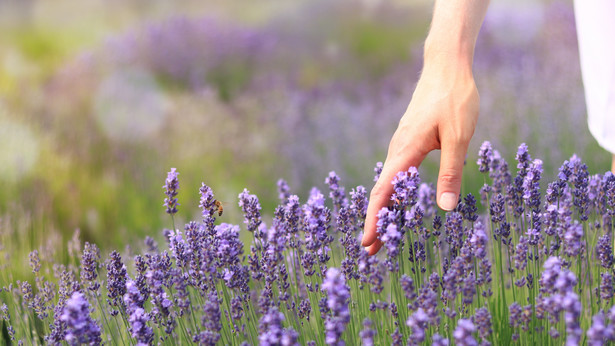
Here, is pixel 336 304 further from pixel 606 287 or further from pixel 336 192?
pixel 336 192

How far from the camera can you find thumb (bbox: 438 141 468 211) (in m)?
2.08

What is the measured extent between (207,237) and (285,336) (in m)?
0.77

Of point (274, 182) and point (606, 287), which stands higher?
point (274, 182)

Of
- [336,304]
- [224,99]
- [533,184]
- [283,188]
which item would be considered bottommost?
[336,304]

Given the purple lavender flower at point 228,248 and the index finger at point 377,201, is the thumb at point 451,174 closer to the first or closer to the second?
the index finger at point 377,201

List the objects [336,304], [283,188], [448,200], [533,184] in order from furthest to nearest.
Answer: [283,188] < [448,200] < [533,184] < [336,304]

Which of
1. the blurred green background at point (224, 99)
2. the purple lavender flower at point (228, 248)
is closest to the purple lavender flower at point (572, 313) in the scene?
the purple lavender flower at point (228, 248)

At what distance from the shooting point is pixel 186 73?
278 inches

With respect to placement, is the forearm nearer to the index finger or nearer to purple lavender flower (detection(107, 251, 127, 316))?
the index finger

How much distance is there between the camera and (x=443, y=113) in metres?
2.11

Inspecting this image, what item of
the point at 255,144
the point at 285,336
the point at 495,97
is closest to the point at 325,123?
the point at 255,144

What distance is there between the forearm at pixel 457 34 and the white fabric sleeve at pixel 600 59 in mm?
421

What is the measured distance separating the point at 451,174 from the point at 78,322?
123 cm

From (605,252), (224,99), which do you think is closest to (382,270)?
(605,252)
